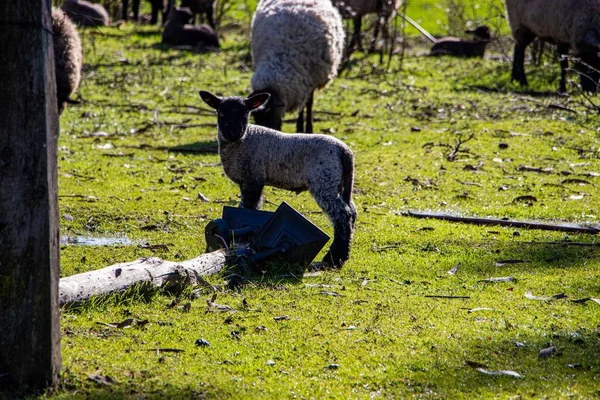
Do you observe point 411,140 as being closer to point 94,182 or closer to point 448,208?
point 448,208

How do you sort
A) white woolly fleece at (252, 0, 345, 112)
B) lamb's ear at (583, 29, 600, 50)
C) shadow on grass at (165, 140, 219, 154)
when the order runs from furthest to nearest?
1. lamb's ear at (583, 29, 600, 50)
2. shadow on grass at (165, 140, 219, 154)
3. white woolly fleece at (252, 0, 345, 112)

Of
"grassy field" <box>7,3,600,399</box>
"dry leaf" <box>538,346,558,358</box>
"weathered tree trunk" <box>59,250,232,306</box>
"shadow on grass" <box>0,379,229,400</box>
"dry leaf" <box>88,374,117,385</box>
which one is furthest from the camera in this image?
"weathered tree trunk" <box>59,250,232,306</box>

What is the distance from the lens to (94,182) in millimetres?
10406

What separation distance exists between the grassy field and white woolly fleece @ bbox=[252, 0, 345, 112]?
1.14 metres

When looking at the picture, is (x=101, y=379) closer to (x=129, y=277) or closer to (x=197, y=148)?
(x=129, y=277)

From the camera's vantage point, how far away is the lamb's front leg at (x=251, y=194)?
7797mm

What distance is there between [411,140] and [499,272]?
5958mm

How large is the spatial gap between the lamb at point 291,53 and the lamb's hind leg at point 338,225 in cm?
457

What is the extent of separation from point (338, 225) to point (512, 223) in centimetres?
235

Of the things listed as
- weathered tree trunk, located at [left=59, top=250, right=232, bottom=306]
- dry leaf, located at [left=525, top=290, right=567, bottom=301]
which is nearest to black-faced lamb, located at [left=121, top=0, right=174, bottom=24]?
weathered tree trunk, located at [left=59, top=250, right=232, bottom=306]

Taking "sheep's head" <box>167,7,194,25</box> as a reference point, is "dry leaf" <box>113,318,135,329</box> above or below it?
below

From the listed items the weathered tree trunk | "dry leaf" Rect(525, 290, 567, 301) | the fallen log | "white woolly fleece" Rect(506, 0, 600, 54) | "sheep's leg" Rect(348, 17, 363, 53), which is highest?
"white woolly fleece" Rect(506, 0, 600, 54)

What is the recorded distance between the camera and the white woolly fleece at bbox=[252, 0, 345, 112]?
12.0 metres

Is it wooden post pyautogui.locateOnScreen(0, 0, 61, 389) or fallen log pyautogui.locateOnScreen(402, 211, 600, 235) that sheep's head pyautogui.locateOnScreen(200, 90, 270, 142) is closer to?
fallen log pyautogui.locateOnScreen(402, 211, 600, 235)
